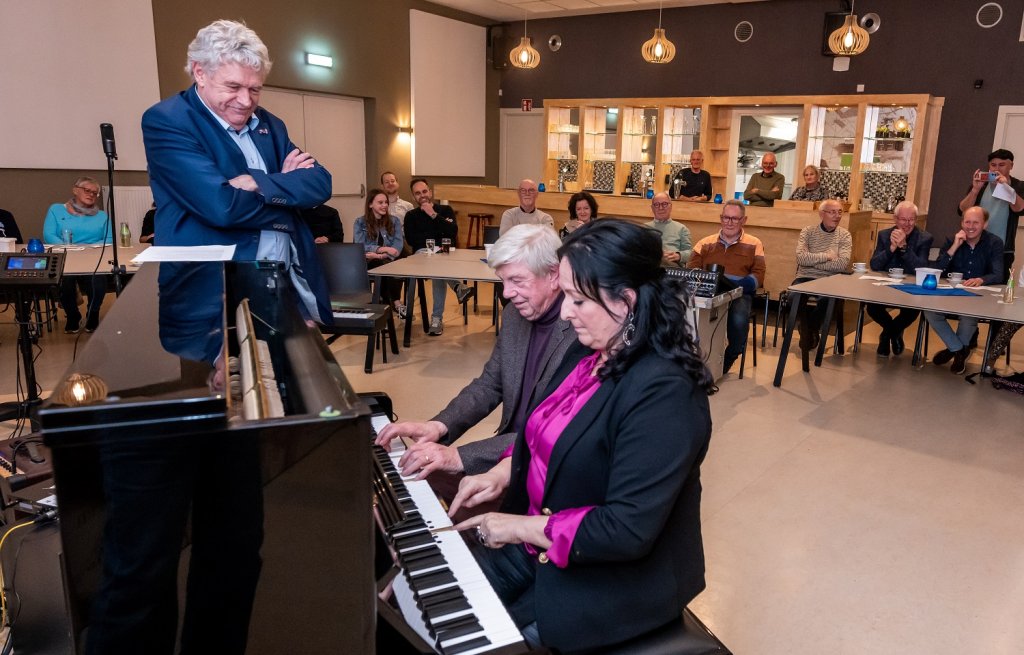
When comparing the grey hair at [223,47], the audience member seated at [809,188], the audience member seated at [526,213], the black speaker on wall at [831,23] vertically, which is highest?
the black speaker on wall at [831,23]

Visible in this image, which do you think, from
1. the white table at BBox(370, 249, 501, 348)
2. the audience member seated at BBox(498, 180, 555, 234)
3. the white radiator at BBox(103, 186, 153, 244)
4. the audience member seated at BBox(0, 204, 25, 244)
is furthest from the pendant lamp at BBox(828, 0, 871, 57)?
the audience member seated at BBox(0, 204, 25, 244)

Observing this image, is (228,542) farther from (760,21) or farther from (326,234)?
(760,21)

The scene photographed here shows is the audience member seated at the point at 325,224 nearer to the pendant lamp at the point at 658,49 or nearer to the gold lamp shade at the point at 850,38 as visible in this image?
the pendant lamp at the point at 658,49

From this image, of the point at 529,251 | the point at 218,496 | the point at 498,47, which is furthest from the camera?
the point at 498,47

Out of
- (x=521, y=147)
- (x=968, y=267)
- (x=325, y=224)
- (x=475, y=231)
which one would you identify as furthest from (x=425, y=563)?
(x=521, y=147)

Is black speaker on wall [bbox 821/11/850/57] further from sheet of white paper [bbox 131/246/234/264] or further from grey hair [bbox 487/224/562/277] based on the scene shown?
sheet of white paper [bbox 131/246/234/264]

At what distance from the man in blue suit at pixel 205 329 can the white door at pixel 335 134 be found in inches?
285

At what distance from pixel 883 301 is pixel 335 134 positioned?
7.30m

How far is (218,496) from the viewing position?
0.93 meters

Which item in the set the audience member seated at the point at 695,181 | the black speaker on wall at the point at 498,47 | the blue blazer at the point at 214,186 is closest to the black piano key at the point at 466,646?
the blue blazer at the point at 214,186

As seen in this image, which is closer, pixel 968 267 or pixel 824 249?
pixel 968 267

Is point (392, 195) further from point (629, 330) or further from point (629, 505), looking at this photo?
point (629, 505)

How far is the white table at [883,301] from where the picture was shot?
4.35 m

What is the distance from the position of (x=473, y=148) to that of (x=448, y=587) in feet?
35.1
